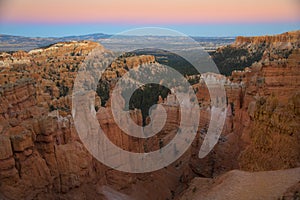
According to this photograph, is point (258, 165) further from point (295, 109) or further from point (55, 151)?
point (55, 151)

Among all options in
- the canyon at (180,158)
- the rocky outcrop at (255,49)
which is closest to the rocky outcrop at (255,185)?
the canyon at (180,158)

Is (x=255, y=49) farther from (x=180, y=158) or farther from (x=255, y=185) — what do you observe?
(x=255, y=185)

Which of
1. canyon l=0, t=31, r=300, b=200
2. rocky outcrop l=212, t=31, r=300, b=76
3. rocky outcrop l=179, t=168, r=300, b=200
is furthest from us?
rocky outcrop l=212, t=31, r=300, b=76

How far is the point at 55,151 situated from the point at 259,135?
601cm

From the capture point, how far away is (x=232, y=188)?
766 centimetres

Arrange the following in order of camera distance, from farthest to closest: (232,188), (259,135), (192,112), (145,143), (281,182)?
(192,112)
(145,143)
(259,135)
(232,188)
(281,182)

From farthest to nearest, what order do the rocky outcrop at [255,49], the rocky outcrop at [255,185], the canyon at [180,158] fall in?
the rocky outcrop at [255,49] < the canyon at [180,158] < the rocky outcrop at [255,185]

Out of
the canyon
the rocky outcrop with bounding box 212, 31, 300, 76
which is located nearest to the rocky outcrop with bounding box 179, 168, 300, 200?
the canyon

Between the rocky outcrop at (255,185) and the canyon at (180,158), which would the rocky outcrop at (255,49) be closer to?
the canyon at (180,158)

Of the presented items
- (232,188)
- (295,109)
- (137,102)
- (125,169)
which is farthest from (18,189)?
(137,102)

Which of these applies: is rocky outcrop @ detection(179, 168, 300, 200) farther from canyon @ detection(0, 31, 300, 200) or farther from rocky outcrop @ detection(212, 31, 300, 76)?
rocky outcrop @ detection(212, 31, 300, 76)

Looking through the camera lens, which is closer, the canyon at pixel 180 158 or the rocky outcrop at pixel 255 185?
the rocky outcrop at pixel 255 185

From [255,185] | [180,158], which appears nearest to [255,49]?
[180,158]

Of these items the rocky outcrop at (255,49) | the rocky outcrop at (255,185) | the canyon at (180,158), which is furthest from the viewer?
the rocky outcrop at (255,49)
